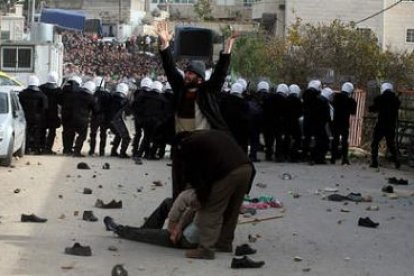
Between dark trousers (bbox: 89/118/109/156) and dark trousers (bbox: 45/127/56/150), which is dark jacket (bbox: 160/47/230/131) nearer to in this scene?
dark trousers (bbox: 89/118/109/156)

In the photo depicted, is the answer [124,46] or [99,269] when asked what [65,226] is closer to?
[99,269]

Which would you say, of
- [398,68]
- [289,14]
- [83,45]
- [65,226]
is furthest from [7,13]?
[65,226]

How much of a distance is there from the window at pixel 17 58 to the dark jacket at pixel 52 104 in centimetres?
1602

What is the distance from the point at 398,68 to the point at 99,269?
2197 centimetres

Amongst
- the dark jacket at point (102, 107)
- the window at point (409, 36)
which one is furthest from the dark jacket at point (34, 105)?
the window at point (409, 36)

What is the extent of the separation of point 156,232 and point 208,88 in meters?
1.64

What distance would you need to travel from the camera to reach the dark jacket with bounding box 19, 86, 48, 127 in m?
19.5

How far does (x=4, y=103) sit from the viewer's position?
705 inches

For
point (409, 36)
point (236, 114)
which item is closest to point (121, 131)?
point (236, 114)

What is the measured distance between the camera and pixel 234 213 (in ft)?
28.0

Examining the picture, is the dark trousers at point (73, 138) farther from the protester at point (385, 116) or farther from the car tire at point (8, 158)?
the protester at point (385, 116)

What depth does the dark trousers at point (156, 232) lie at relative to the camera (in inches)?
349

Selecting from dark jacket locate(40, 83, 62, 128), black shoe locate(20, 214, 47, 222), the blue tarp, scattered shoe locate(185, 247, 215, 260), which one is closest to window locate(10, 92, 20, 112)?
dark jacket locate(40, 83, 62, 128)

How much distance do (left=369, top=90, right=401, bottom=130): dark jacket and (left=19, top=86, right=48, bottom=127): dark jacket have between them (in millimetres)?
7518
